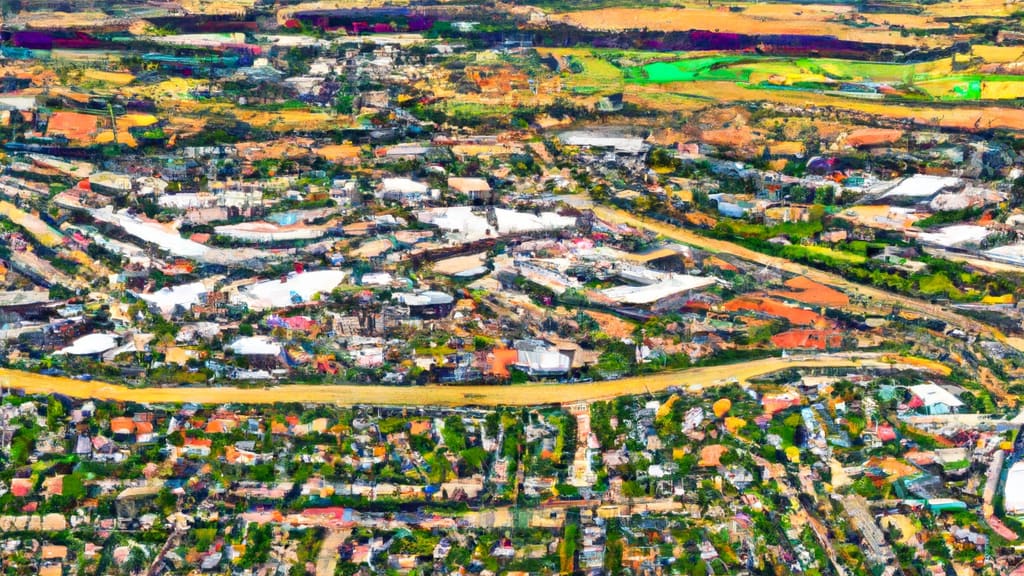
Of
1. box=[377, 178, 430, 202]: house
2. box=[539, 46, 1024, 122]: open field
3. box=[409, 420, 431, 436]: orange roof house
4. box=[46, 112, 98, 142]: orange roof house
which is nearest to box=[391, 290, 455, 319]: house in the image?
box=[409, 420, 431, 436]: orange roof house

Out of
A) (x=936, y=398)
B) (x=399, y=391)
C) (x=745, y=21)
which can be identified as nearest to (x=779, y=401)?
(x=936, y=398)

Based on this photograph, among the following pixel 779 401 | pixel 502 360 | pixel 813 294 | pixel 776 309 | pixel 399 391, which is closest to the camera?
pixel 779 401

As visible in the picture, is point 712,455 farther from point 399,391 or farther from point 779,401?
point 399,391

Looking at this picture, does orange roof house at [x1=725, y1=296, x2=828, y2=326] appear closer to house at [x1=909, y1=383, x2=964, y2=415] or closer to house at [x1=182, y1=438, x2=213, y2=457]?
house at [x1=909, y1=383, x2=964, y2=415]

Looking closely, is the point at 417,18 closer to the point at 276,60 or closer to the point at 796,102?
the point at 276,60

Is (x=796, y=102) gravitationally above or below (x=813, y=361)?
above

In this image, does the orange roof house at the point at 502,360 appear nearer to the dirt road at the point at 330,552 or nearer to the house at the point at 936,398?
the dirt road at the point at 330,552

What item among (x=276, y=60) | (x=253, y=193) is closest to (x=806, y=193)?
(x=253, y=193)
